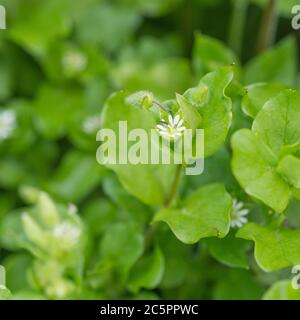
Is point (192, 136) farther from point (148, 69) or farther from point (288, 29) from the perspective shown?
point (288, 29)

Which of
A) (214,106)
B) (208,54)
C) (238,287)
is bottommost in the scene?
(238,287)

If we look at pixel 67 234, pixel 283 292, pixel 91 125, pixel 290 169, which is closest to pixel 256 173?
pixel 290 169

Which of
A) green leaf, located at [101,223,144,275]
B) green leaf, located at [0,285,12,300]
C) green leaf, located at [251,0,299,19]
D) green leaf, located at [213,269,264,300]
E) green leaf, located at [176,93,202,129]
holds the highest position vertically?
green leaf, located at [251,0,299,19]

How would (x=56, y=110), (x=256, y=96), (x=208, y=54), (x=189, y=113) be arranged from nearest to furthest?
1. (x=189, y=113)
2. (x=256, y=96)
3. (x=208, y=54)
4. (x=56, y=110)

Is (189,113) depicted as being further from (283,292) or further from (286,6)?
(286,6)

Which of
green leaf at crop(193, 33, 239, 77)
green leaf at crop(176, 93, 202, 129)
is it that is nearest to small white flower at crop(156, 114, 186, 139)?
green leaf at crop(176, 93, 202, 129)

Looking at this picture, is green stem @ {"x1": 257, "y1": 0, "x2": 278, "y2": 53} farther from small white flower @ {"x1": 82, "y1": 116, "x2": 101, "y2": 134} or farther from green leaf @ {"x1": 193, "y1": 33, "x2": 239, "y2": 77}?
small white flower @ {"x1": 82, "y1": 116, "x2": 101, "y2": 134}
